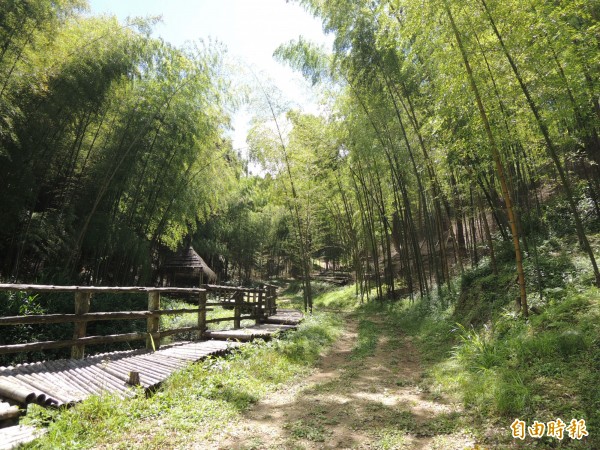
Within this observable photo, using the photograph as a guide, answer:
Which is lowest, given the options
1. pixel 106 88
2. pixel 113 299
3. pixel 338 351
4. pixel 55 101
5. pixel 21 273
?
pixel 338 351

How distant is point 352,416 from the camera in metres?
2.98

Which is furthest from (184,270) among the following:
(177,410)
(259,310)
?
(177,410)

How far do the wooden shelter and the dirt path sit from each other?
1110 cm

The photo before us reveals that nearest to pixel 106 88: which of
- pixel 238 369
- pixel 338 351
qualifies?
pixel 238 369

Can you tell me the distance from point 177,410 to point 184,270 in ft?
41.5

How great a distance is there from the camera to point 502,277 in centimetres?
610

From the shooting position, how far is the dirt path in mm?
2467

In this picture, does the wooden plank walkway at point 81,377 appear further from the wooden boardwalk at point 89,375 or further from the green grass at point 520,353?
the green grass at point 520,353

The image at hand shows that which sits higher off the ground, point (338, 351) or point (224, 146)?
point (224, 146)

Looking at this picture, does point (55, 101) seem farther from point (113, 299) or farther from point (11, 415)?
point (11, 415)

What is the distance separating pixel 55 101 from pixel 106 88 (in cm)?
76

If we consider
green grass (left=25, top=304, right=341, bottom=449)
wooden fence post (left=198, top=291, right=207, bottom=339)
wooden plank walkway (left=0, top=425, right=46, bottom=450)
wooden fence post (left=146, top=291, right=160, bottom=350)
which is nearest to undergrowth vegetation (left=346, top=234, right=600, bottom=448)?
green grass (left=25, top=304, right=341, bottom=449)

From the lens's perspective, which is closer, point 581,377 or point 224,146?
point 581,377

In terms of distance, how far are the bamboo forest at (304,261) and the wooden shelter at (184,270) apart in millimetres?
5573
